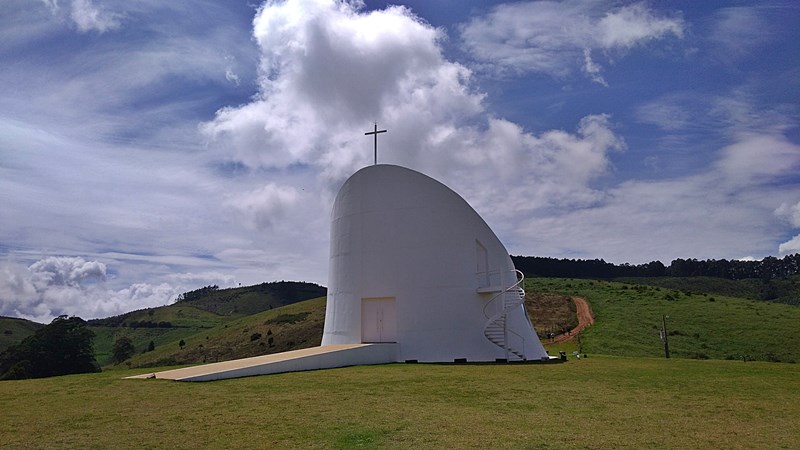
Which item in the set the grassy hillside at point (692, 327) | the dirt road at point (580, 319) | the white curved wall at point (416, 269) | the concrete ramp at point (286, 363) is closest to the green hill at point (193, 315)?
the dirt road at point (580, 319)

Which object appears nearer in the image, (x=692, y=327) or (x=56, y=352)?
(x=56, y=352)

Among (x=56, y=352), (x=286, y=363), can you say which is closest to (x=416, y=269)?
(x=286, y=363)

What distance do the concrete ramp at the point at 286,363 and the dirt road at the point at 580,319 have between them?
20085mm

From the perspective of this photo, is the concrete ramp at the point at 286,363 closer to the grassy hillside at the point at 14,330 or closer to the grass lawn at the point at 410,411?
the grass lawn at the point at 410,411

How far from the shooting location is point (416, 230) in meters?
20.5

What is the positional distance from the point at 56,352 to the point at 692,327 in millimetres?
43681

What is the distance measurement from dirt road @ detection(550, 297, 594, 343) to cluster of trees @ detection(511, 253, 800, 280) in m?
46.9

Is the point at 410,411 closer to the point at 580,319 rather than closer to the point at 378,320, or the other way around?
the point at 378,320

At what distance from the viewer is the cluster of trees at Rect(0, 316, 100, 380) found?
121ft

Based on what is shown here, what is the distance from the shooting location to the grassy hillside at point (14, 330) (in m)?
87.2

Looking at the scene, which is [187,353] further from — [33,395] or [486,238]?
[33,395]

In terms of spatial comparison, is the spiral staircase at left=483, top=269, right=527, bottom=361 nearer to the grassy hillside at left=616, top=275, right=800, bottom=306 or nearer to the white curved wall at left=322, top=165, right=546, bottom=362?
the white curved wall at left=322, top=165, right=546, bottom=362

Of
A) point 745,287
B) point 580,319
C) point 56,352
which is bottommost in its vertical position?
point 56,352

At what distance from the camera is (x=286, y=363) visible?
49.0ft
